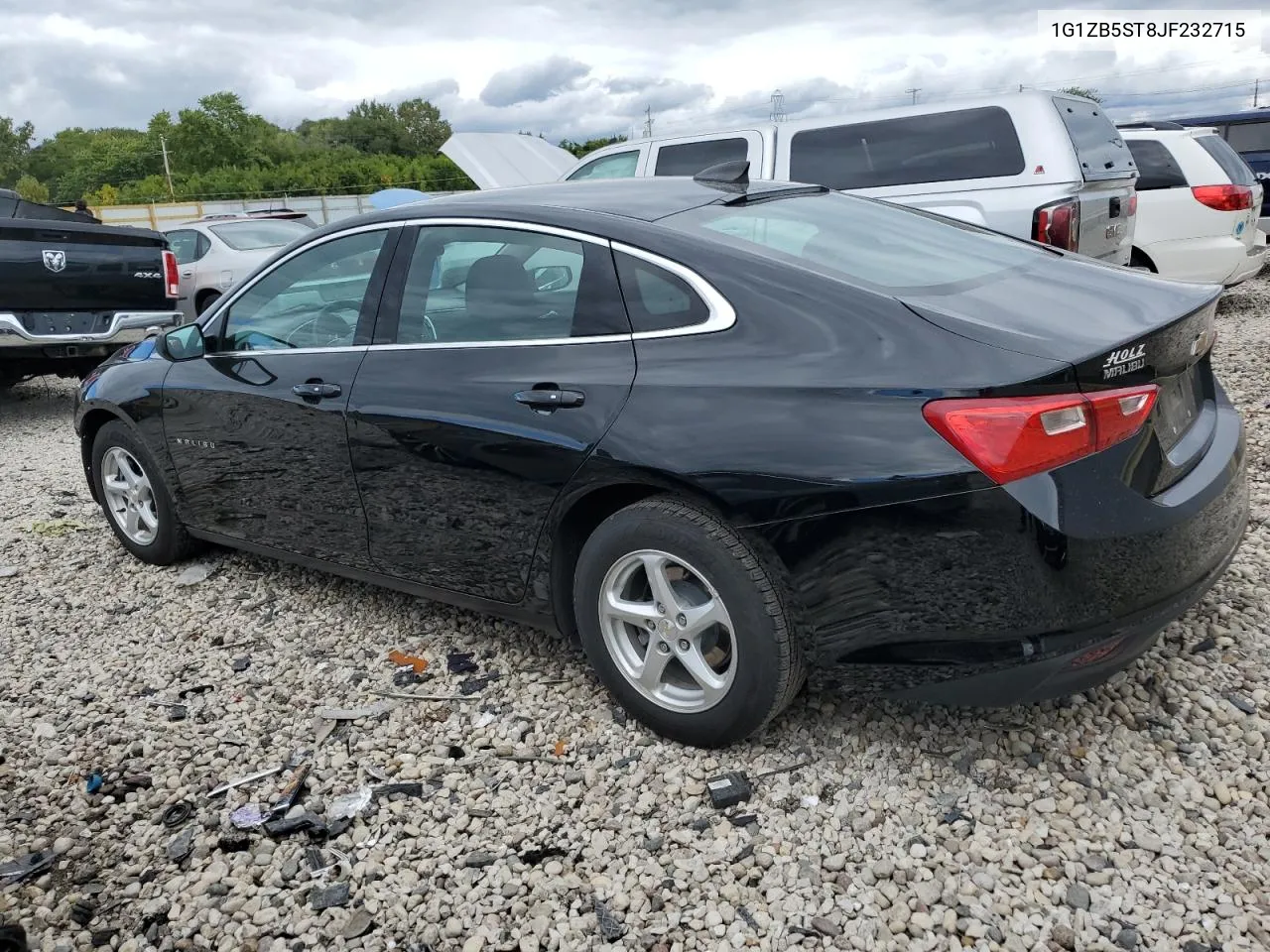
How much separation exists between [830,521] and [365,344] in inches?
74.0

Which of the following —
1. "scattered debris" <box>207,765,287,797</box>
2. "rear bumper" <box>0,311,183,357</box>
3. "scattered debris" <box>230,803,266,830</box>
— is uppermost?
"rear bumper" <box>0,311,183,357</box>

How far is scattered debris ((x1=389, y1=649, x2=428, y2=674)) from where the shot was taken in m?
3.71

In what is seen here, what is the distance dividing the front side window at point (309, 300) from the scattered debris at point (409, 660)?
1146 mm

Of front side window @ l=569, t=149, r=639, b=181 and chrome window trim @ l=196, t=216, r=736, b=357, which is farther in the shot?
front side window @ l=569, t=149, r=639, b=181

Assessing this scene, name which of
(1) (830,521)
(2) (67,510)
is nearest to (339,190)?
(2) (67,510)

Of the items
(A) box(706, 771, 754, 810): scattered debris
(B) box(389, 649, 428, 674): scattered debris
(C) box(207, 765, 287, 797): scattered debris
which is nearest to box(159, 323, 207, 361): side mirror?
(B) box(389, 649, 428, 674): scattered debris

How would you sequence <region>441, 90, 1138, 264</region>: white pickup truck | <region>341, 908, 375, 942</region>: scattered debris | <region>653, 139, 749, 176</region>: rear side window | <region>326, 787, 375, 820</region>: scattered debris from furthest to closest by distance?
<region>653, 139, 749, 176</region>: rear side window < <region>441, 90, 1138, 264</region>: white pickup truck < <region>326, 787, 375, 820</region>: scattered debris < <region>341, 908, 375, 942</region>: scattered debris

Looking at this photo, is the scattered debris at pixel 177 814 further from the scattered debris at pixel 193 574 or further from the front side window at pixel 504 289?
the scattered debris at pixel 193 574

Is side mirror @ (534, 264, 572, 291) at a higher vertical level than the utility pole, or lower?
lower

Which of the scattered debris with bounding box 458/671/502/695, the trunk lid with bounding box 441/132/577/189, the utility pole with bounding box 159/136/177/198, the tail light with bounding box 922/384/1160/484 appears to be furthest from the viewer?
the utility pole with bounding box 159/136/177/198

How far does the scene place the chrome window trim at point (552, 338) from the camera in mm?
2844

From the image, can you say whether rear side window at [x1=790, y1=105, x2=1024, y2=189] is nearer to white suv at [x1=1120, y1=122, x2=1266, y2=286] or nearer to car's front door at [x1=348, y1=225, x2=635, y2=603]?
white suv at [x1=1120, y1=122, x2=1266, y2=286]

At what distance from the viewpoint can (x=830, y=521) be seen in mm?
2523

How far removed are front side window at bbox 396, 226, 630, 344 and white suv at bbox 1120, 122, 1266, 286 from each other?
308 inches
